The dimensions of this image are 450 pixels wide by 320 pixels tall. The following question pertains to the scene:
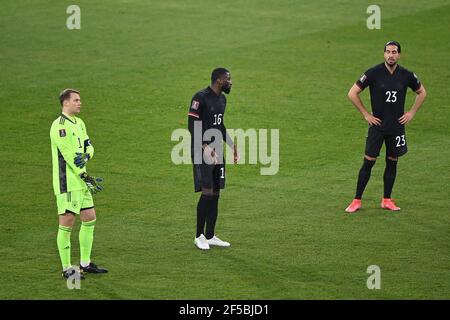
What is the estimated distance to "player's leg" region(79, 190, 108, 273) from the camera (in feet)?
33.5

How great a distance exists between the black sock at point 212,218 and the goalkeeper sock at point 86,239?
5.51 ft

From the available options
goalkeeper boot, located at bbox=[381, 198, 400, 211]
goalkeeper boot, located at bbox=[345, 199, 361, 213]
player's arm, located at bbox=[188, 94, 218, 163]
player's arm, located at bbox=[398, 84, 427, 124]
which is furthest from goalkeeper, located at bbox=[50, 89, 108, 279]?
player's arm, located at bbox=[398, 84, 427, 124]

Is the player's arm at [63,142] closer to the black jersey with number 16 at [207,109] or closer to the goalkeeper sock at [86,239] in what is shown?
the goalkeeper sock at [86,239]

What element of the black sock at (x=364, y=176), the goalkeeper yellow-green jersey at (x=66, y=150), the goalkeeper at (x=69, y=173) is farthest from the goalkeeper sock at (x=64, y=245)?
the black sock at (x=364, y=176)

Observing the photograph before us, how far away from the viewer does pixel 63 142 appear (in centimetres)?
993

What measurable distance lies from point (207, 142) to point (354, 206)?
2729 mm

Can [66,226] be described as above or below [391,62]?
below

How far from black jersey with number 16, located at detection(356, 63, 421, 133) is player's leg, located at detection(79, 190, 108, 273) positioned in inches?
175

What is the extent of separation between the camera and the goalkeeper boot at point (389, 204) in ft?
42.0

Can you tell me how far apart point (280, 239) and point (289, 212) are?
1144 millimetres

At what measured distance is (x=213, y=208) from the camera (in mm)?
11359

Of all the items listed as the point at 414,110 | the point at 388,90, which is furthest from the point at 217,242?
the point at 414,110

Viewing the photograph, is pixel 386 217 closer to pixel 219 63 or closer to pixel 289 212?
pixel 289 212

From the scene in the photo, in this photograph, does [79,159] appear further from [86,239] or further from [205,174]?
[205,174]
